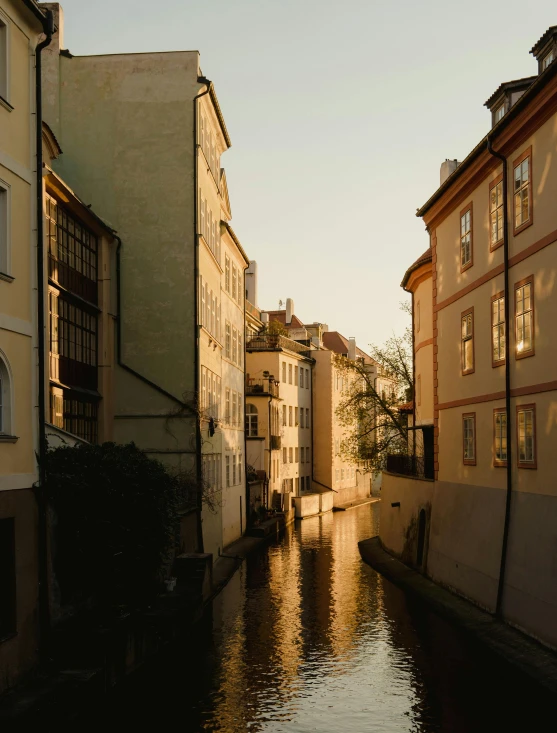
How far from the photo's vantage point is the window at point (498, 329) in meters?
23.1

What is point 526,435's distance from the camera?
21141 millimetres

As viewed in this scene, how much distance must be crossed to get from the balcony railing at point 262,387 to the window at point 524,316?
35.4 metres

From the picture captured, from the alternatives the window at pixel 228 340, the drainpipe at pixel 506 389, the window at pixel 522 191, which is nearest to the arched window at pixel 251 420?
the window at pixel 228 340

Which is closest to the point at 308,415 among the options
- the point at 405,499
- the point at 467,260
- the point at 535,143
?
the point at 405,499

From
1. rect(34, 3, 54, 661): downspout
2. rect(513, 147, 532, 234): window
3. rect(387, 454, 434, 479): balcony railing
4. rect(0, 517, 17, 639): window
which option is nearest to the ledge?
rect(34, 3, 54, 661): downspout

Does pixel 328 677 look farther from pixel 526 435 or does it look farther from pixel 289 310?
pixel 289 310

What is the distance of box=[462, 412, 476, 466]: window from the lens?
1003 inches

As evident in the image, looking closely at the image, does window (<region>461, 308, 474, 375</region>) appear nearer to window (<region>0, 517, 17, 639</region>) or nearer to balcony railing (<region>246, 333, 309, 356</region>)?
window (<region>0, 517, 17, 639</region>)

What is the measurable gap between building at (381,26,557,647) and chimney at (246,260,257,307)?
39610 millimetres

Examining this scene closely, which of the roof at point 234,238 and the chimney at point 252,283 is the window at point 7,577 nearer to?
the roof at point 234,238

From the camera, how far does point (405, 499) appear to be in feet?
115

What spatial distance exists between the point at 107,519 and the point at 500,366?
10.1m

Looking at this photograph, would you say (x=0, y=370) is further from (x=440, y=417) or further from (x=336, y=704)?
(x=440, y=417)

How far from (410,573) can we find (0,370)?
1864 cm
